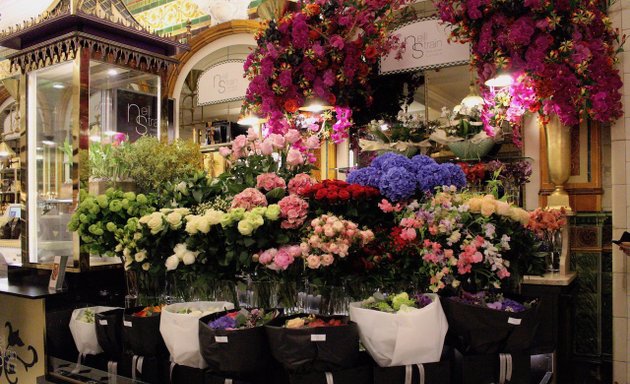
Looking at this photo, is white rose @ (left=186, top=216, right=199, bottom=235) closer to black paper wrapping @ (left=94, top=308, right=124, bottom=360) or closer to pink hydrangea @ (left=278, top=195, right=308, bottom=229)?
pink hydrangea @ (left=278, top=195, right=308, bottom=229)

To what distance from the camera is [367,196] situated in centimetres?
224

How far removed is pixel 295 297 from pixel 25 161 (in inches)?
81.2

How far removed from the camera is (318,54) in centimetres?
412

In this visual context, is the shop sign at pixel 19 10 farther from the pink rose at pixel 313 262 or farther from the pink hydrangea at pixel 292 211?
the pink rose at pixel 313 262

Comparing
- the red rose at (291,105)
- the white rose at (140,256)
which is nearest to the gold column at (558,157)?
the red rose at (291,105)

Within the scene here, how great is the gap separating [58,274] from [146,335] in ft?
3.29

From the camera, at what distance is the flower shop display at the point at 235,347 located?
6.22ft

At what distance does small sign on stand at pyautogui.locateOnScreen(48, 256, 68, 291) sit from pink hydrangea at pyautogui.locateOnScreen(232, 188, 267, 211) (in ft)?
4.03

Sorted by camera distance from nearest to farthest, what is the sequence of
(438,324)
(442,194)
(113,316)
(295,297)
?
(438,324) → (442,194) → (295,297) → (113,316)

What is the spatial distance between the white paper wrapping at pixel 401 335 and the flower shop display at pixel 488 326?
0.11m

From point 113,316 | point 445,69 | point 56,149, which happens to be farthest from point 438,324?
point 445,69

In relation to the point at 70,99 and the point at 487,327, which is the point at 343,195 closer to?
the point at 487,327

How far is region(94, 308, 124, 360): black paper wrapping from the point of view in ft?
8.22

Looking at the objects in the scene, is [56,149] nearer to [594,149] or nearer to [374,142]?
[374,142]
